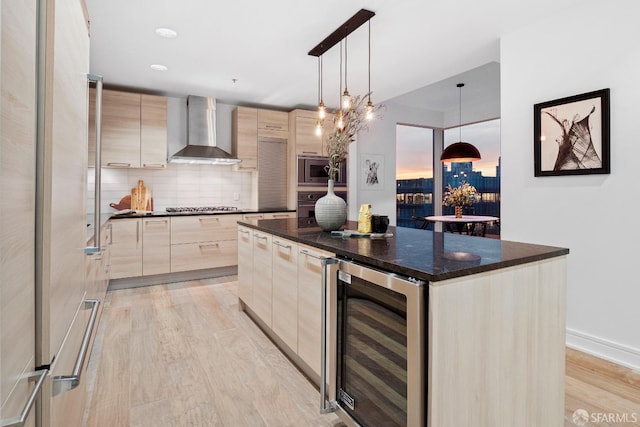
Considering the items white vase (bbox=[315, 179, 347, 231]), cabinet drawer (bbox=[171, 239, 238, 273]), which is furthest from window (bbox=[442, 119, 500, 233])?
white vase (bbox=[315, 179, 347, 231])

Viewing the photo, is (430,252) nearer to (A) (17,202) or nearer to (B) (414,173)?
(A) (17,202)

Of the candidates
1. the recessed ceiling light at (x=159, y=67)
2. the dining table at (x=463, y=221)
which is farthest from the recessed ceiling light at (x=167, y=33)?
the dining table at (x=463, y=221)

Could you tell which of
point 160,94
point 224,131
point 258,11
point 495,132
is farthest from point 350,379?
point 495,132

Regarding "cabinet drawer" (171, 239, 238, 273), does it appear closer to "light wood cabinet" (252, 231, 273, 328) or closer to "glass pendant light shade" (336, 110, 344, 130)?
"light wood cabinet" (252, 231, 273, 328)

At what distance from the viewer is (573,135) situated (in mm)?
2635

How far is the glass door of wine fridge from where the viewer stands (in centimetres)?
122

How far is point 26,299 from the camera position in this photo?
2.46ft

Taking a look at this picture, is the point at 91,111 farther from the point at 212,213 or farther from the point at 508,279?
the point at 508,279

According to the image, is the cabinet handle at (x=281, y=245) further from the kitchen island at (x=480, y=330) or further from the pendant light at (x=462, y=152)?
the pendant light at (x=462, y=152)

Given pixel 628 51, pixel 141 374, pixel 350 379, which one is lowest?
pixel 141 374

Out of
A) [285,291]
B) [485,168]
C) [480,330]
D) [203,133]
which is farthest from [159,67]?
[485,168]

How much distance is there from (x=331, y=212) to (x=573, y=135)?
→ 6.39ft

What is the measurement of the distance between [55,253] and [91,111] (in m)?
4.07

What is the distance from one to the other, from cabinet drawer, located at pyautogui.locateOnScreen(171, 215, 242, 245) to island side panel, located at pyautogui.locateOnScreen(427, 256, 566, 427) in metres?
3.98
